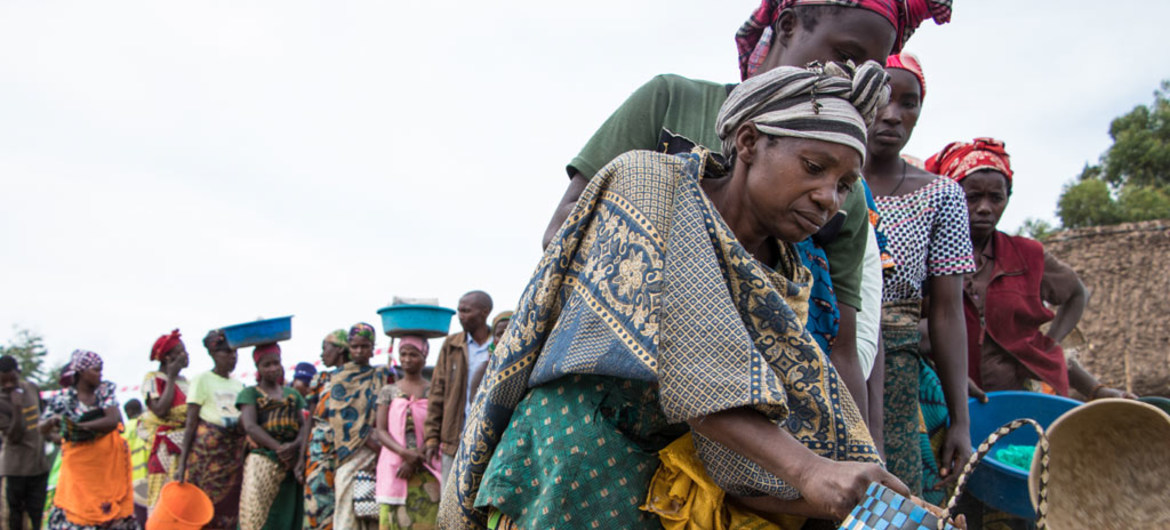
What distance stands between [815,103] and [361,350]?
7.12 m

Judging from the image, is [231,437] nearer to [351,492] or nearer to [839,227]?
[351,492]

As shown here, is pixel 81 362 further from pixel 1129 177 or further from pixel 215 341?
pixel 1129 177

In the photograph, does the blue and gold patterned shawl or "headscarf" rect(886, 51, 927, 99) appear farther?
"headscarf" rect(886, 51, 927, 99)

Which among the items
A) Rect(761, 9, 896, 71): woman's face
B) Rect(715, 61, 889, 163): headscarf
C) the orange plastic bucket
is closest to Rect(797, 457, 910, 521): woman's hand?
Rect(715, 61, 889, 163): headscarf

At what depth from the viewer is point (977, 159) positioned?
4324mm

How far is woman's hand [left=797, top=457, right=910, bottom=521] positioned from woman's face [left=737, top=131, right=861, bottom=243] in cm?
55

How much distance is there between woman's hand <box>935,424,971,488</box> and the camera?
10.7 ft

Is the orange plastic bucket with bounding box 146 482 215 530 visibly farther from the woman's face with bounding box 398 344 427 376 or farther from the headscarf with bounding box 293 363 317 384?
the headscarf with bounding box 293 363 317 384

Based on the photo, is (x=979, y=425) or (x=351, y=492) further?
(x=351, y=492)

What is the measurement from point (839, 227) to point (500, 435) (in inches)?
41.1

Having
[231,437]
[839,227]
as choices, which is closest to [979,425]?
[839,227]

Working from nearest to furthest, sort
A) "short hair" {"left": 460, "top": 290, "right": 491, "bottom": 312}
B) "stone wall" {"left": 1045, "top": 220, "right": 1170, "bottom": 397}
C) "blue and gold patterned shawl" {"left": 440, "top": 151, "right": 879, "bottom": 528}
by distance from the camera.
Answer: "blue and gold patterned shawl" {"left": 440, "top": 151, "right": 879, "bottom": 528} → "short hair" {"left": 460, "top": 290, "right": 491, "bottom": 312} → "stone wall" {"left": 1045, "top": 220, "right": 1170, "bottom": 397}

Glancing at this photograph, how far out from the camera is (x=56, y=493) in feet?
30.9

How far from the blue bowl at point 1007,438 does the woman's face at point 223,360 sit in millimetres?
7965
